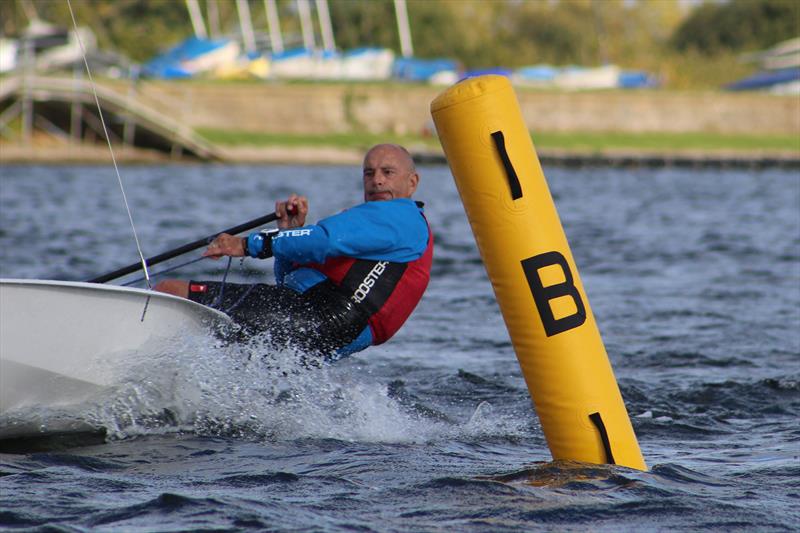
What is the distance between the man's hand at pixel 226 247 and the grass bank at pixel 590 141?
1391 inches

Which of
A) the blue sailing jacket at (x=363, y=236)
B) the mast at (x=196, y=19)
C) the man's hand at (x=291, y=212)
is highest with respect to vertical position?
the mast at (x=196, y=19)

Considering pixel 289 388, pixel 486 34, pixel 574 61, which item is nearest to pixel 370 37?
pixel 486 34

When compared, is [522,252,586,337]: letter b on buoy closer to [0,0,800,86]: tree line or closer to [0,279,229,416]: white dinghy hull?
[0,279,229,416]: white dinghy hull

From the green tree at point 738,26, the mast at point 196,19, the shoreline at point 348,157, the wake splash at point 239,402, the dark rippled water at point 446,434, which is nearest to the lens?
the dark rippled water at point 446,434

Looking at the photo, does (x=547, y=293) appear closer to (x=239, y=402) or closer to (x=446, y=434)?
(x=446, y=434)

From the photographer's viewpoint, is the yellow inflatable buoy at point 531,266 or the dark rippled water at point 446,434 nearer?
the dark rippled water at point 446,434

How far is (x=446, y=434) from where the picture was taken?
6.83 metres

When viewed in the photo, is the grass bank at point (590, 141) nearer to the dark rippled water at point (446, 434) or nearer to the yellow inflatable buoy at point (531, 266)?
the dark rippled water at point (446, 434)

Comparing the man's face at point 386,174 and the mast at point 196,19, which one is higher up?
the mast at point 196,19

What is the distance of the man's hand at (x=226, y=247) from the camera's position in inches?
255

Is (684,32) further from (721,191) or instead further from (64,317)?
(64,317)

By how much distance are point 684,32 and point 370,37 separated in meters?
23.4

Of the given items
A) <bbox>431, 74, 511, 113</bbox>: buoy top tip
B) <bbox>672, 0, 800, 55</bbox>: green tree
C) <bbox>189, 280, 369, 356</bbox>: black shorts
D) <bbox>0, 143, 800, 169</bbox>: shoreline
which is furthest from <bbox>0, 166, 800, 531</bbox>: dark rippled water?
<bbox>672, 0, 800, 55</bbox>: green tree

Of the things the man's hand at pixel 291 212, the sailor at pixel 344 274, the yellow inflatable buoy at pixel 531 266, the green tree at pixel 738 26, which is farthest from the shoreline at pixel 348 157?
the green tree at pixel 738 26
